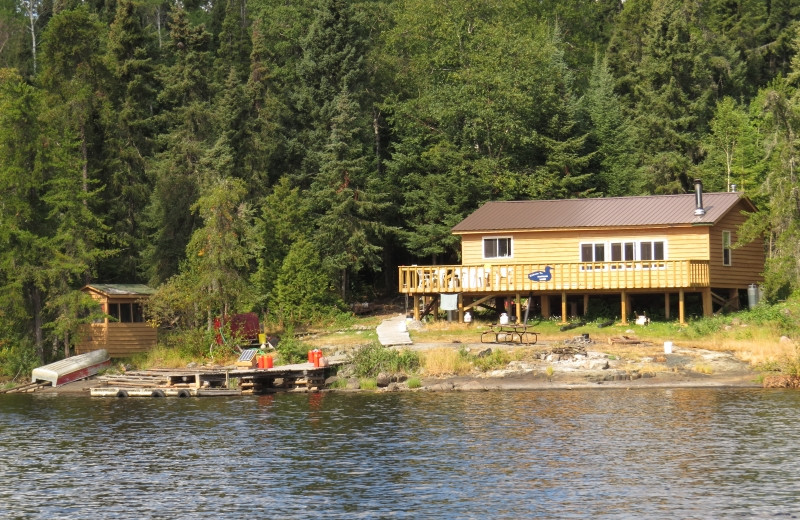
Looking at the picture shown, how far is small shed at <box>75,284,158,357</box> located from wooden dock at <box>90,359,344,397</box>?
20.0ft

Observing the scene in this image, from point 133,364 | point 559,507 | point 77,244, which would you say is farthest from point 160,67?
point 559,507

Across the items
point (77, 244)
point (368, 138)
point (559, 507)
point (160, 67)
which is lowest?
point (559, 507)

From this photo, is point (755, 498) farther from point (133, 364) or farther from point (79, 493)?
point (133, 364)

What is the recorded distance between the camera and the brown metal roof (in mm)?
51781

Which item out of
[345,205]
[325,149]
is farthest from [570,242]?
[325,149]

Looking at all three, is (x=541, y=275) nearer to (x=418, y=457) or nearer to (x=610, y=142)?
(x=610, y=142)

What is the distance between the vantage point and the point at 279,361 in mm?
49219

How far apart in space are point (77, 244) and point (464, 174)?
20.8 m

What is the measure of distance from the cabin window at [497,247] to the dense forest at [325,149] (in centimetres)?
652

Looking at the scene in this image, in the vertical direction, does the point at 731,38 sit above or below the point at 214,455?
above

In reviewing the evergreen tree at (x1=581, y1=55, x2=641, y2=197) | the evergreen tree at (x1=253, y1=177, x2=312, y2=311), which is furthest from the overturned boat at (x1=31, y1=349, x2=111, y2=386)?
the evergreen tree at (x1=581, y1=55, x2=641, y2=197)

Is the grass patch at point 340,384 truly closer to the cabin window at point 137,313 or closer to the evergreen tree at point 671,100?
the cabin window at point 137,313

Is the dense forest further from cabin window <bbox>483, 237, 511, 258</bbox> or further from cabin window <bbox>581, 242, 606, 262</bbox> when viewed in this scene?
cabin window <bbox>483, 237, 511, 258</bbox>

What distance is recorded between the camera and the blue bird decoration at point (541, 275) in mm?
51812
